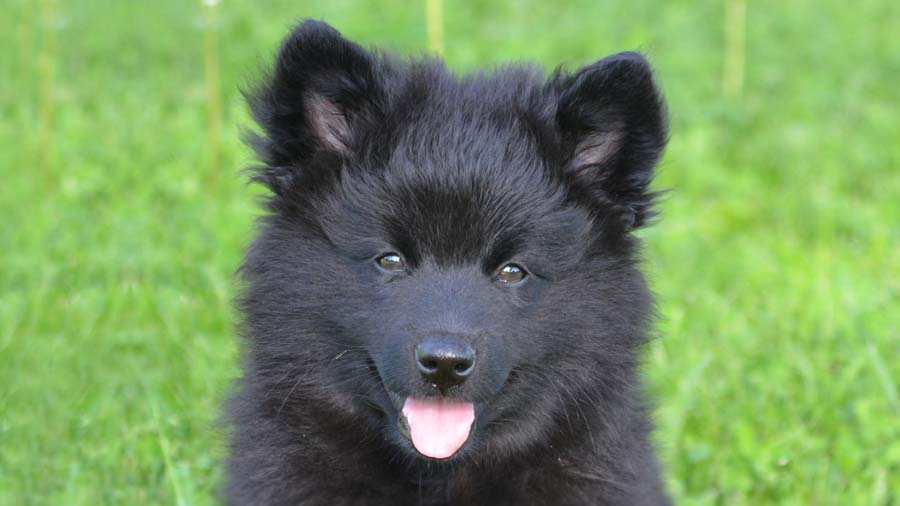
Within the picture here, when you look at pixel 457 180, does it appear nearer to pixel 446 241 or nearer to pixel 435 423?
pixel 446 241

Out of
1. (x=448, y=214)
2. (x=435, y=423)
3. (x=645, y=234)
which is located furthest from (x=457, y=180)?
(x=645, y=234)

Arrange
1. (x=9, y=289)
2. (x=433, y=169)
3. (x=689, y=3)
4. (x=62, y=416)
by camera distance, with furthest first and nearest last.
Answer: (x=689, y=3) < (x=9, y=289) < (x=62, y=416) < (x=433, y=169)

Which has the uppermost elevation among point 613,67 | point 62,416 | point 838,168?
point 613,67

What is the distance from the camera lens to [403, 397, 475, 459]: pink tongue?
3670 millimetres

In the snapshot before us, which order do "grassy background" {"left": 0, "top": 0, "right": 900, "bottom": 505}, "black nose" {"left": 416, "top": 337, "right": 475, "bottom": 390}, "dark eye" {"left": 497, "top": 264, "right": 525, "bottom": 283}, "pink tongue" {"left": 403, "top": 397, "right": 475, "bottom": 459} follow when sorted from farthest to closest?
"grassy background" {"left": 0, "top": 0, "right": 900, "bottom": 505}
"dark eye" {"left": 497, "top": 264, "right": 525, "bottom": 283}
"pink tongue" {"left": 403, "top": 397, "right": 475, "bottom": 459}
"black nose" {"left": 416, "top": 337, "right": 475, "bottom": 390}

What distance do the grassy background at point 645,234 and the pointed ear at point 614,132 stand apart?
0.63 m

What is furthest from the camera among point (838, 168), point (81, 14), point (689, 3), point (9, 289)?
point (689, 3)

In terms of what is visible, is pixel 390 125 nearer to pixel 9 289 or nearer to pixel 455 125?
pixel 455 125

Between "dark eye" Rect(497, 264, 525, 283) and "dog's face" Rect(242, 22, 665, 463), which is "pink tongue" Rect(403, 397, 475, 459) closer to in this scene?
"dog's face" Rect(242, 22, 665, 463)

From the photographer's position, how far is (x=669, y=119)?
3930mm

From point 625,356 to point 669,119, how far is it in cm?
84

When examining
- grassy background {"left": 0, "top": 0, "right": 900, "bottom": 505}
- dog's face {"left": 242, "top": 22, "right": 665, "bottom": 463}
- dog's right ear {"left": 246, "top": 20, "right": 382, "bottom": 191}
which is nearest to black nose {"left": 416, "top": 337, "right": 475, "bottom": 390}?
dog's face {"left": 242, "top": 22, "right": 665, "bottom": 463}

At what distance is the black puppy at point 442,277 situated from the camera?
3.70m

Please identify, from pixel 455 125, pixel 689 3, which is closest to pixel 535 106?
pixel 455 125
